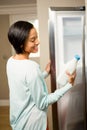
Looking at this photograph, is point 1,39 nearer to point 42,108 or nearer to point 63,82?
point 63,82

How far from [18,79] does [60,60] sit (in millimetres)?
576

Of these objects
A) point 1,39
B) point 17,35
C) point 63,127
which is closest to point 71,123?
point 63,127

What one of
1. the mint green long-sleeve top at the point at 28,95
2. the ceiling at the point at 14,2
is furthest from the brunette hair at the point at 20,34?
the ceiling at the point at 14,2

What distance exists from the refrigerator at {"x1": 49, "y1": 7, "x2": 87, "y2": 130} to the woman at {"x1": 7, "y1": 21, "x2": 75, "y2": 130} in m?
0.44

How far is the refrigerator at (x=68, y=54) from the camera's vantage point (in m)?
1.76

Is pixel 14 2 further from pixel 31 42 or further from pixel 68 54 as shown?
pixel 31 42

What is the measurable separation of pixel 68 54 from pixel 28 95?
62cm

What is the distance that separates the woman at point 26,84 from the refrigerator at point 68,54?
0.44 meters

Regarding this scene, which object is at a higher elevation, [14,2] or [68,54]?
[14,2]

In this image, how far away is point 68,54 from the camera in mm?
1815

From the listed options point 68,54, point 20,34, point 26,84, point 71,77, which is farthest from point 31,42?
point 68,54

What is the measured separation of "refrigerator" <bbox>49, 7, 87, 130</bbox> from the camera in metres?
1.76

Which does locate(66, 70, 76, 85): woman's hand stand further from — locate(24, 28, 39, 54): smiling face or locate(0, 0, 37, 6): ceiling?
locate(0, 0, 37, 6): ceiling

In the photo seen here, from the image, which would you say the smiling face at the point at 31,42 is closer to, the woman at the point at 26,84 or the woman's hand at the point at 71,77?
the woman at the point at 26,84
